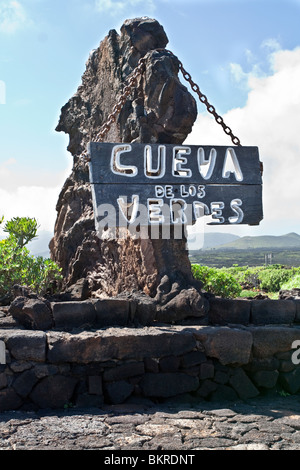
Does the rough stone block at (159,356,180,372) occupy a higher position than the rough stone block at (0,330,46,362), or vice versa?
the rough stone block at (0,330,46,362)

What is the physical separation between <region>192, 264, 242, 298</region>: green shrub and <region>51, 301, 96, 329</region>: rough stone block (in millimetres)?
5542

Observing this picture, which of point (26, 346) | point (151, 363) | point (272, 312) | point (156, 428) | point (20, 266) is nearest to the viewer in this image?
point (156, 428)

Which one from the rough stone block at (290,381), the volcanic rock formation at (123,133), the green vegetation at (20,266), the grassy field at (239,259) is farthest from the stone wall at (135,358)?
the grassy field at (239,259)

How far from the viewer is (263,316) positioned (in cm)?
705

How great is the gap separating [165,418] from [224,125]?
3.95 meters

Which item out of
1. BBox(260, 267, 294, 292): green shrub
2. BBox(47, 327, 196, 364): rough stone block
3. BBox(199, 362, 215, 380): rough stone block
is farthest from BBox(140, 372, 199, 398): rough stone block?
BBox(260, 267, 294, 292): green shrub

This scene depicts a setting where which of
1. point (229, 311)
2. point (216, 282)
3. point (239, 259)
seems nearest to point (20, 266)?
point (229, 311)

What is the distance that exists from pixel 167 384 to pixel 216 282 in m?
5.82

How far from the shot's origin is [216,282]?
1167 cm

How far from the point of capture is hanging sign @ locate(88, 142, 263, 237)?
21.8ft

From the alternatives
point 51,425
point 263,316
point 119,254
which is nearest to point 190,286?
point 263,316

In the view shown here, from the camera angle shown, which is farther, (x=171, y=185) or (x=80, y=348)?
(x=171, y=185)

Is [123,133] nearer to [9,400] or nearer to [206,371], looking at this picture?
[206,371]

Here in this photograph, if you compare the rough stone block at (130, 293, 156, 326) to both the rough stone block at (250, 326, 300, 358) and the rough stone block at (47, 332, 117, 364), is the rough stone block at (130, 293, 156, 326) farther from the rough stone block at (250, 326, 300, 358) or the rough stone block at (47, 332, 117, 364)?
the rough stone block at (250, 326, 300, 358)
